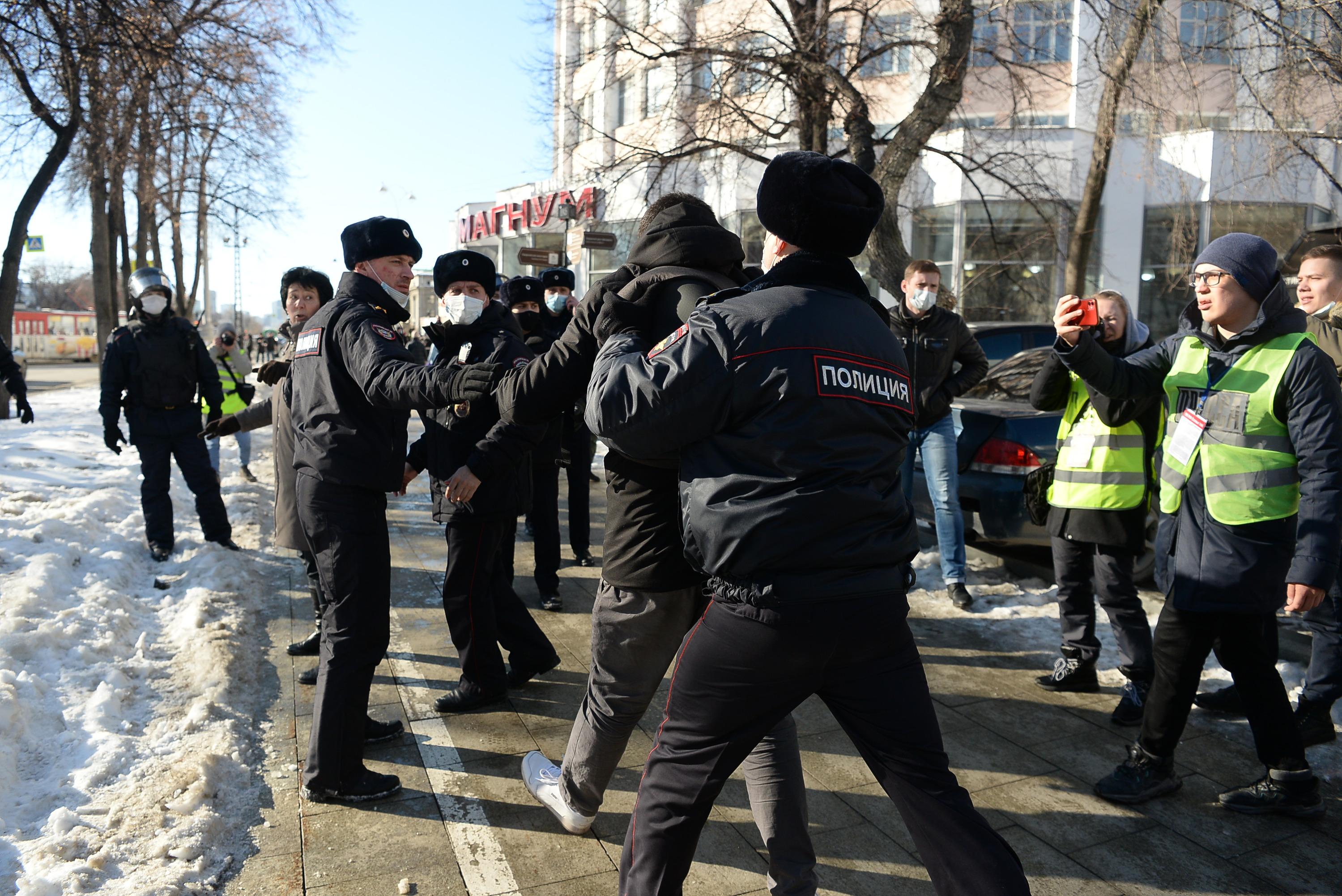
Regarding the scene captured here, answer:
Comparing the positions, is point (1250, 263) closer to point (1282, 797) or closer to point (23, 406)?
point (1282, 797)

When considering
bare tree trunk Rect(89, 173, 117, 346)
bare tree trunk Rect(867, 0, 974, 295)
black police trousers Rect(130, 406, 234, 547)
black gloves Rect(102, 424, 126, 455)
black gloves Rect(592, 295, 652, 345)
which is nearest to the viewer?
black gloves Rect(592, 295, 652, 345)

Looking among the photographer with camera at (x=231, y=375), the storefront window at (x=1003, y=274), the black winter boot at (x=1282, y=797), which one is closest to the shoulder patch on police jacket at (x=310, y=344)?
the black winter boot at (x=1282, y=797)

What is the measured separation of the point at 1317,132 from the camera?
8742 mm

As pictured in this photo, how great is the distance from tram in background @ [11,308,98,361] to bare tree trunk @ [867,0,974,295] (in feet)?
171

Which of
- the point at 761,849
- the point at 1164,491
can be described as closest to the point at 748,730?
the point at 761,849

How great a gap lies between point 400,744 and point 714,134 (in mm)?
9819

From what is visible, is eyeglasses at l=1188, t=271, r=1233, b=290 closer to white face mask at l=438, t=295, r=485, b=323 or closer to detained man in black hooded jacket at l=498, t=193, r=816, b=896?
detained man in black hooded jacket at l=498, t=193, r=816, b=896

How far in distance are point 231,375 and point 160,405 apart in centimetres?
299

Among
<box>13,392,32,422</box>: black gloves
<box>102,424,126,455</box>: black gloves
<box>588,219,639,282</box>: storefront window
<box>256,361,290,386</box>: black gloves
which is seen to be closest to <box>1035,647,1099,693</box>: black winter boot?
<box>256,361,290,386</box>: black gloves

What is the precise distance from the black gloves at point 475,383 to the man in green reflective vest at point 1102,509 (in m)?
2.61

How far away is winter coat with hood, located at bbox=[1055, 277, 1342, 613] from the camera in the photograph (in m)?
3.20

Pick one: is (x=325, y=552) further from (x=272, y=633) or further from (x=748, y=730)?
(x=272, y=633)

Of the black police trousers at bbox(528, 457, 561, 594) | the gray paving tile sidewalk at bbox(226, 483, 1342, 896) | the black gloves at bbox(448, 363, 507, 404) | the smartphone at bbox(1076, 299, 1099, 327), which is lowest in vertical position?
the gray paving tile sidewalk at bbox(226, 483, 1342, 896)

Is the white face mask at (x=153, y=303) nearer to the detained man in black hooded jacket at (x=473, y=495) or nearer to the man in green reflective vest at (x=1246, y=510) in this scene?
the detained man in black hooded jacket at (x=473, y=495)
